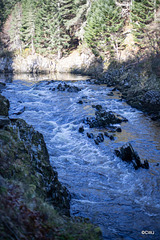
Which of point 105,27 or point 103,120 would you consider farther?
point 105,27

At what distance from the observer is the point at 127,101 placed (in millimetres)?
19016

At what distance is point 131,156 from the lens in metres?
8.35

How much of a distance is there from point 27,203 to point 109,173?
504 cm

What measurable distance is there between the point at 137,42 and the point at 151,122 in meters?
23.9

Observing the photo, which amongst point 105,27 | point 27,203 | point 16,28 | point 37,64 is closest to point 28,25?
point 16,28

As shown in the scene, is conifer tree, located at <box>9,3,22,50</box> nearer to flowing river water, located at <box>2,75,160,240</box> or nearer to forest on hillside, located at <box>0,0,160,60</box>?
forest on hillside, located at <box>0,0,160,60</box>

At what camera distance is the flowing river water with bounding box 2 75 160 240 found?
5191 millimetres

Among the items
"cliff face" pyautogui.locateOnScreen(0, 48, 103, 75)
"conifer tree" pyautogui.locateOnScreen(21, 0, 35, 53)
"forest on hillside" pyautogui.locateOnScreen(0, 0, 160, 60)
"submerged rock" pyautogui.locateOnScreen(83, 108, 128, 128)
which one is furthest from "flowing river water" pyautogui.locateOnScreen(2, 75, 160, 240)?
"conifer tree" pyautogui.locateOnScreen(21, 0, 35, 53)

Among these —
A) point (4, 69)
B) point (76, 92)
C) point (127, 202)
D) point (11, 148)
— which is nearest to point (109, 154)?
point (127, 202)

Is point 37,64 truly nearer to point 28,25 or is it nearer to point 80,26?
point 28,25

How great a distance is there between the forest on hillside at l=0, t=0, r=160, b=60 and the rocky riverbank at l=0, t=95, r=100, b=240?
77.0 feet

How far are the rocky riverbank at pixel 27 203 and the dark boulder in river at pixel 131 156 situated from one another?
13.4 feet

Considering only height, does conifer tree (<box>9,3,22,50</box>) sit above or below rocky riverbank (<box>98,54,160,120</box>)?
above

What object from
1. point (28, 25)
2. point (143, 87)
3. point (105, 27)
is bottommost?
point (143, 87)
